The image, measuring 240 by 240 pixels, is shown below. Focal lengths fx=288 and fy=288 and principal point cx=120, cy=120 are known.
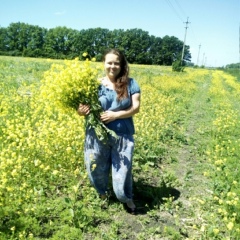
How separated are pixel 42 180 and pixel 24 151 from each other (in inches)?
20.9

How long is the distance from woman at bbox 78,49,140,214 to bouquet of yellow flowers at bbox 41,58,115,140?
0.08 metres

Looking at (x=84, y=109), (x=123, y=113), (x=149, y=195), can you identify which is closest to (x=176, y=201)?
(x=149, y=195)

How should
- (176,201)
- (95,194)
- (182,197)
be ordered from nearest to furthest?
(95,194)
(176,201)
(182,197)

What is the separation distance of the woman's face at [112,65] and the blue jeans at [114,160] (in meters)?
0.81

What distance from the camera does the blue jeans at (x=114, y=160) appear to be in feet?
12.4

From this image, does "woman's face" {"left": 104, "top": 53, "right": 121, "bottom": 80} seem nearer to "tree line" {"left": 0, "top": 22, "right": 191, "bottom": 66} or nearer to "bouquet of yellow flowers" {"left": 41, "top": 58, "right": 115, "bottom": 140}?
"bouquet of yellow flowers" {"left": 41, "top": 58, "right": 115, "bottom": 140}

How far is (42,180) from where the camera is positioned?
4.42m

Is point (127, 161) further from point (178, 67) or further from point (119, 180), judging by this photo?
point (178, 67)

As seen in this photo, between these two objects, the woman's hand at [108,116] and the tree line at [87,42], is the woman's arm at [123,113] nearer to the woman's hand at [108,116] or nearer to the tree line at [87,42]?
the woman's hand at [108,116]

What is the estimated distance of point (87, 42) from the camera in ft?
313

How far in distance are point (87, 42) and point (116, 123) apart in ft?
314

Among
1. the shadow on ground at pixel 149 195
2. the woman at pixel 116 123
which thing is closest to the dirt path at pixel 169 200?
the shadow on ground at pixel 149 195

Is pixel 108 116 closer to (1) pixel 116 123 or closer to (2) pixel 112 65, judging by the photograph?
(1) pixel 116 123

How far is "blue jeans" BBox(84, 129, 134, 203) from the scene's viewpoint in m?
3.77
